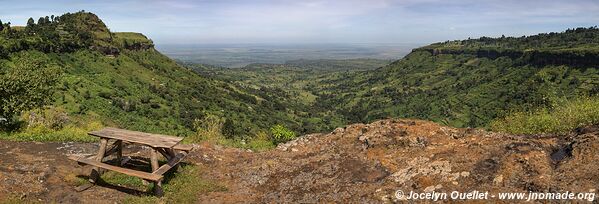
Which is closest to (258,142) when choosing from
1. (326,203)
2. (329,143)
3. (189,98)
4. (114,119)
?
(329,143)

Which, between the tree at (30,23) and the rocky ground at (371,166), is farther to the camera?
the tree at (30,23)

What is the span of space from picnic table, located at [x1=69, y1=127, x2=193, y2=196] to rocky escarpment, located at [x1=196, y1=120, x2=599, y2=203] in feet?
5.59

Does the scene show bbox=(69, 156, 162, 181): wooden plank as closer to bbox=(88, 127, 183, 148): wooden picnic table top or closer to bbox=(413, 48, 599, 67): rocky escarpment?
bbox=(88, 127, 183, 148): wooden picnic table top

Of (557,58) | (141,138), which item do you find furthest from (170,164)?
(557,58)

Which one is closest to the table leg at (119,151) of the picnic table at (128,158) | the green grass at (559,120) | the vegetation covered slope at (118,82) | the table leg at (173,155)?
the picnic table at (128,158)

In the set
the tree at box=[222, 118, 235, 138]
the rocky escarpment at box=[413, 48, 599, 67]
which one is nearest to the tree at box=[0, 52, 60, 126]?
the tree at box=[222, 118, 235, 138]

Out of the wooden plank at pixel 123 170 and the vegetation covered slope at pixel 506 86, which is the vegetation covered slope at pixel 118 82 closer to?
the wooden plank at pixel 123 170

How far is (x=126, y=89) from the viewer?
294ft

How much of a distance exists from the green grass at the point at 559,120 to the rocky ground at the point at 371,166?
5.83 meters

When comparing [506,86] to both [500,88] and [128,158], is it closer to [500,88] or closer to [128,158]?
[500,88]

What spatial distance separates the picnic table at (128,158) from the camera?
43.2 ft

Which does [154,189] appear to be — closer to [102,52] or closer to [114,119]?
[114,119]

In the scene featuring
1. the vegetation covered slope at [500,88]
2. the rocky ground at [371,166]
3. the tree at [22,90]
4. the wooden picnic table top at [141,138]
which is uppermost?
the tree at [22,90]

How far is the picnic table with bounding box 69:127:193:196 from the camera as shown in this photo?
13.2 metres
